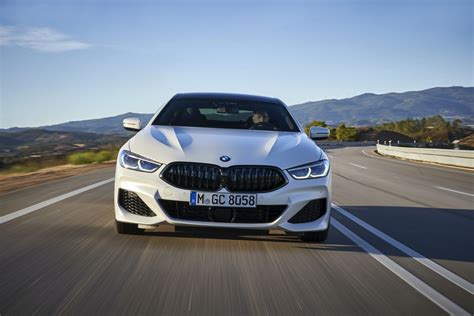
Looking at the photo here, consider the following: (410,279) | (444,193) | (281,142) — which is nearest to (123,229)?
(281,142)

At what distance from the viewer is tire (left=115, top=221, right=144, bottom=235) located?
17.4 feet

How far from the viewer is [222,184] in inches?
190

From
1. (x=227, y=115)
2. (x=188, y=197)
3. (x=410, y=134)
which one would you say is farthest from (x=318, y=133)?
(x=410, y=134)

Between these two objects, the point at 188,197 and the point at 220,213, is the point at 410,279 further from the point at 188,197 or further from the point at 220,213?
the point at 188,197

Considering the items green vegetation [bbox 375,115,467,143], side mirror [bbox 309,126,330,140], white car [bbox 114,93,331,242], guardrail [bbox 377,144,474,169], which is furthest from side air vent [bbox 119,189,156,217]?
green vegetation [bbox 375,115,467,143]

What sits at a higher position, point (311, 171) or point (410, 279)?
point (311, 171)

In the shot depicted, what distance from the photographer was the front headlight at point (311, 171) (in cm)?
500

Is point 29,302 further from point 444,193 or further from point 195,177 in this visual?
point 444,193

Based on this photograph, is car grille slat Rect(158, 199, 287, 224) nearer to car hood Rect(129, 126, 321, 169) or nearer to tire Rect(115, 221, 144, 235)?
car hood Rect(129, 126, 321, 169)

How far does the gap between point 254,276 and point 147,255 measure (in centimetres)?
103

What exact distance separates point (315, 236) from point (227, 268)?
126 cm

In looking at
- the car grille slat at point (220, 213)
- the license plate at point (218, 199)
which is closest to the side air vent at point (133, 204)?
the car grille slat at point (220, 213)

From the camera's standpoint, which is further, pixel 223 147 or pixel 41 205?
pixel 41 205

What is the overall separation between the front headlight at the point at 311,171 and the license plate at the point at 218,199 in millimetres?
514
